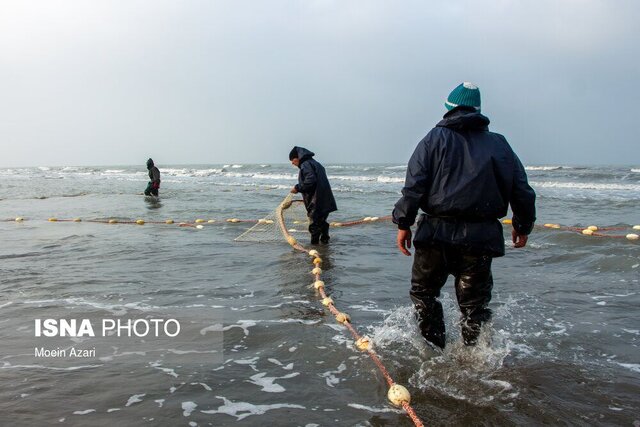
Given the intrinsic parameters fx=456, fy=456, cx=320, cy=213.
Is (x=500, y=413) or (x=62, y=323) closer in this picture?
(x=500, y=413)

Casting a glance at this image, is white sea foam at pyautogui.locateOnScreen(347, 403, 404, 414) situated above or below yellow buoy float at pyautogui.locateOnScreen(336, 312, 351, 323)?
below

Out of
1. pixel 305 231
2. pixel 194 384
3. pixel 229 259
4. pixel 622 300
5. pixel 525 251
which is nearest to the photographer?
pixel 194 384

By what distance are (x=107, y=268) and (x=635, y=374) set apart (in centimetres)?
595

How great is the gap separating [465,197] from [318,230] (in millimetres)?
5308

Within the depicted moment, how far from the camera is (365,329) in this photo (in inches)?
156

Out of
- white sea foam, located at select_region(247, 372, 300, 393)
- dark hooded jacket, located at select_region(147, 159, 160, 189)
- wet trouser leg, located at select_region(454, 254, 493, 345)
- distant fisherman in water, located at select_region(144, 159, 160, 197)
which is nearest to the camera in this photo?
white sea foam, located at select_region(247, 372, 300, 393)

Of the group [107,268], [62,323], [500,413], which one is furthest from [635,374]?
[107,268]

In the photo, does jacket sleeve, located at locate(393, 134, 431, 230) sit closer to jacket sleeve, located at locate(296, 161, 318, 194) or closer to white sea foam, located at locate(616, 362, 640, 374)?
white sea foam, located at locate(616, 362, 640, 374)

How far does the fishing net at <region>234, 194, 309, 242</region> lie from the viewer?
8.06 metres

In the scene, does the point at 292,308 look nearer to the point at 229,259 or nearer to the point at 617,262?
the point at 229,259

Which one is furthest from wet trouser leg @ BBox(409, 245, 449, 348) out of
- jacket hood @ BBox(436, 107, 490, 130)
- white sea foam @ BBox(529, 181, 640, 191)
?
white sea foam @ BBox(529, 181, 640, 191)

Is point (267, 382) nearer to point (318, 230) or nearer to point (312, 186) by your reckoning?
point (312, 186)

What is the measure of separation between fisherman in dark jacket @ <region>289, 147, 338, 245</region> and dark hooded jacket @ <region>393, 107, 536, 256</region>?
4.48m

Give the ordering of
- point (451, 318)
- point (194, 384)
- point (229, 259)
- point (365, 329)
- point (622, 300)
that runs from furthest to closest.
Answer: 1. point (229, 259)
2. point (622, 300)
3. point (451, 318)
4. point (365, 329)
5. point (194, 384)
